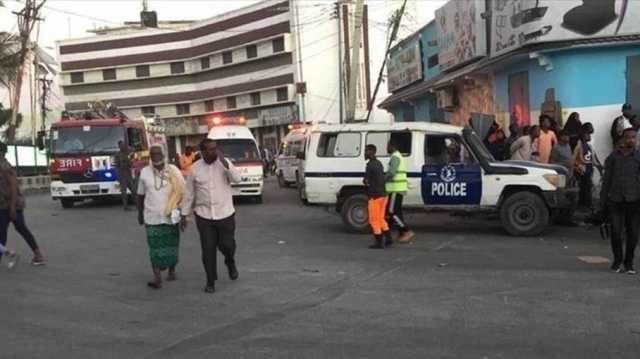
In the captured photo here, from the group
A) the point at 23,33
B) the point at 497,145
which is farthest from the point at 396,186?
the point at 23,33

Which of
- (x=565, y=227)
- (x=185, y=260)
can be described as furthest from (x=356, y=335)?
(x=565, y=227)

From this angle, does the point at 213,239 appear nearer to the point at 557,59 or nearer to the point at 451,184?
the point at 451,184

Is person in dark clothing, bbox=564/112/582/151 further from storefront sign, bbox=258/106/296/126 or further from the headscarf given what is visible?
storefront sign, bbox=258/106/296/126

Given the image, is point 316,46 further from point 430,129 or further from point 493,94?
point 430,129

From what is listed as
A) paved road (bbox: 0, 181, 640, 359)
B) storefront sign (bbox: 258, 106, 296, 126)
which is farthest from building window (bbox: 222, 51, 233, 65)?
paved road (bbox: 0, 181, 640, 359)

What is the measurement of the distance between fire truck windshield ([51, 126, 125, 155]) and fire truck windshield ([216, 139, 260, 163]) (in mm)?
2926

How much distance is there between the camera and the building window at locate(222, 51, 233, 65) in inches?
3155

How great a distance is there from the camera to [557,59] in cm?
1752

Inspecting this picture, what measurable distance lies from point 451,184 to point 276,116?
6111cm

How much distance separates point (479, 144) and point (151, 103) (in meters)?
77.7

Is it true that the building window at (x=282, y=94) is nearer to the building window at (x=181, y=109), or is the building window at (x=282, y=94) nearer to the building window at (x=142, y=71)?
the building window at (x=181, y=109)

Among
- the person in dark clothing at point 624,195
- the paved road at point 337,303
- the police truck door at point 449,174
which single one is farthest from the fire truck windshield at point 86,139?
the person in dark clothing at point 624,195

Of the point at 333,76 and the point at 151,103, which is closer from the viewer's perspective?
the point at 333,76

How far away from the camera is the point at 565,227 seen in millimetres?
14227
